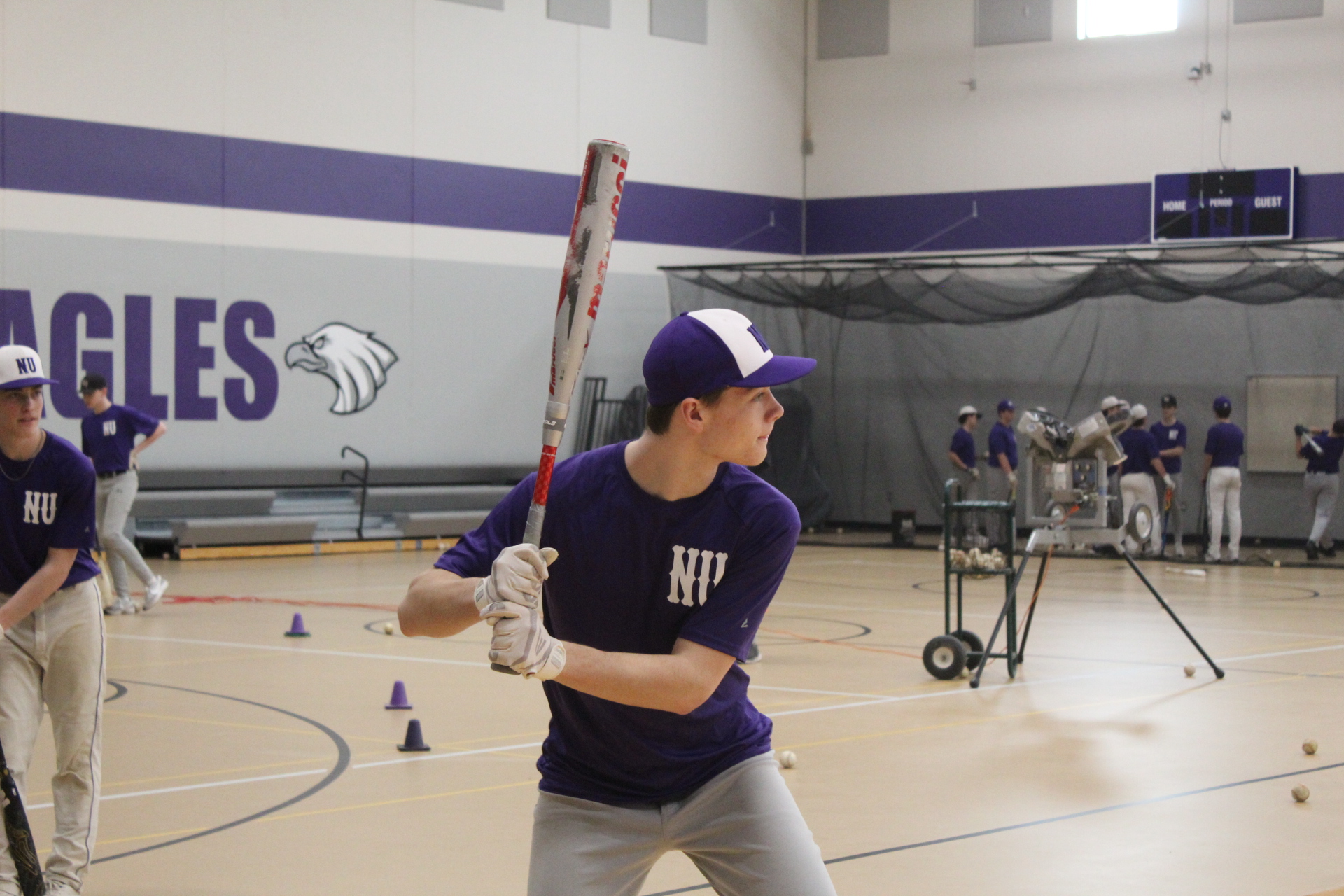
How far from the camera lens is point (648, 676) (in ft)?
11.1

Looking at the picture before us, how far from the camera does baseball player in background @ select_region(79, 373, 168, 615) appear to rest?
15523mm

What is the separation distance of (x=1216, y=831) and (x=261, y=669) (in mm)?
7468

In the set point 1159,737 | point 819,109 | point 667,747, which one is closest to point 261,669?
point 1159,737

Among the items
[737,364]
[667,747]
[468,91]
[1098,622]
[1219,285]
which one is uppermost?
[468,91]

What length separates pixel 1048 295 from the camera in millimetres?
24000

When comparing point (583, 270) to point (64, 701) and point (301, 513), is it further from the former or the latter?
point (301, 513)

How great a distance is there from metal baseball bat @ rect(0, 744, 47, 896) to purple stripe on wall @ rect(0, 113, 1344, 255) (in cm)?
1710

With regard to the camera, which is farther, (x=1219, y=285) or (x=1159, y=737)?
(x=1219, y=285)

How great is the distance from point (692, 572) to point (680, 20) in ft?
84.4

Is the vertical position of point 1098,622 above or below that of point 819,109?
below

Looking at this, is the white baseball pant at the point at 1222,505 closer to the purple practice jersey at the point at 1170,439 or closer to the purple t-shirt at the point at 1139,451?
the purple practice jersey at the point at 1170,439

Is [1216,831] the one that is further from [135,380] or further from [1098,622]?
[135,380]

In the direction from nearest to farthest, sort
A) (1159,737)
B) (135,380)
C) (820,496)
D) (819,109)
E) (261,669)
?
(1159,737) < (261,669) < (135,380) < (820,496) < (819,109)

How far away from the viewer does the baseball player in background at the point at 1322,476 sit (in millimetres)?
22203
